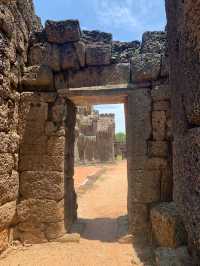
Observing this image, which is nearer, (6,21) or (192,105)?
(192,105)

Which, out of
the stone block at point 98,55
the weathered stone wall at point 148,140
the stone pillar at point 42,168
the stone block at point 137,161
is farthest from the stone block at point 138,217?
the stone block at point 98,55

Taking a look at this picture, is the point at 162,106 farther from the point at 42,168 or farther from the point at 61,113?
the point at 42,168

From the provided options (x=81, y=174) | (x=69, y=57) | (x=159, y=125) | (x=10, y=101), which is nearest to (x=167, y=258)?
(x=159, y=125)

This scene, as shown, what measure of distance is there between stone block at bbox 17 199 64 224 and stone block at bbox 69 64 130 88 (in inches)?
89.1

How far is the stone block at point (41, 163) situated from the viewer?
4445mm

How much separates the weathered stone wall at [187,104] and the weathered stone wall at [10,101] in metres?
2.59

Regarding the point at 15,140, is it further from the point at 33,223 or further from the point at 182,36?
the point at 182,36

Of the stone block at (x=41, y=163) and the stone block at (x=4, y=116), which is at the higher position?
the stone block at (x=4, y=116)

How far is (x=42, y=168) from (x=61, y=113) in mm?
1082

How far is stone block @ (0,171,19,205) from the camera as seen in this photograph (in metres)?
3.81

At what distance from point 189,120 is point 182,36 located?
80cm

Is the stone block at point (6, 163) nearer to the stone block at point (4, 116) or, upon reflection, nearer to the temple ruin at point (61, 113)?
the temple ruin at point (61, 113)

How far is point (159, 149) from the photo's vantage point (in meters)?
4.39

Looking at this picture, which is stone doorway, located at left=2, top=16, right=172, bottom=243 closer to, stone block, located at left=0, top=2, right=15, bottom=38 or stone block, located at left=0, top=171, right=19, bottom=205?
stone block, located at left=0, top=171, right=19, bottom=205
